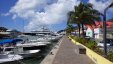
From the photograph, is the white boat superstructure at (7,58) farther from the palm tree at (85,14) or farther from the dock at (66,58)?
the palm tree at (85,14)

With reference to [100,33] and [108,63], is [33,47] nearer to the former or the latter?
[108,63]

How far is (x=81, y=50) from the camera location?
93.8 feet

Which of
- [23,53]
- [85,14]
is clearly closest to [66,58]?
[23,53]

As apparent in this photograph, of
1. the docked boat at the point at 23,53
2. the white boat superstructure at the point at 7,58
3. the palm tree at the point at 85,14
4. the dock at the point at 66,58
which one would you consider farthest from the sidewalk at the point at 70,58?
the palm tree at the point at 85,14

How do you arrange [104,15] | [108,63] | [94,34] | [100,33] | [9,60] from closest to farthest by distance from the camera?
[108,63], [104,15], [9,60], [100,33], [94,34]

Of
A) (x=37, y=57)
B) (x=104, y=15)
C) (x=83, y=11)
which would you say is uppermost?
(x=83, y=11)

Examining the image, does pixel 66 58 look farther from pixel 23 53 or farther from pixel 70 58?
pixel 23 53

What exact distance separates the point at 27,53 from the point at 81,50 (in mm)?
8066

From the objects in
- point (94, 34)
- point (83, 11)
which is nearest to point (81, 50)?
point (83, 11)

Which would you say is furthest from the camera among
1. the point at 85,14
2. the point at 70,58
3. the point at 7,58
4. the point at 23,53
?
the point at 85,14

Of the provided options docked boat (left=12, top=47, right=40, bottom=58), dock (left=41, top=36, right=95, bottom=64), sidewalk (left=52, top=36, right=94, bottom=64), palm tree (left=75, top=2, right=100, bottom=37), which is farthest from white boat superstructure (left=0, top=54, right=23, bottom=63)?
palm tree (left=75, top=2, right=100, bottom=37)

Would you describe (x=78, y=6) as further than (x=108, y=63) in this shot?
Yes

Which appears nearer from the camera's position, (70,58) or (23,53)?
(70,58)

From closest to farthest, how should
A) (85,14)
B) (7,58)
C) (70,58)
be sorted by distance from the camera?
(70,58) < (7,58) < (85,14)
